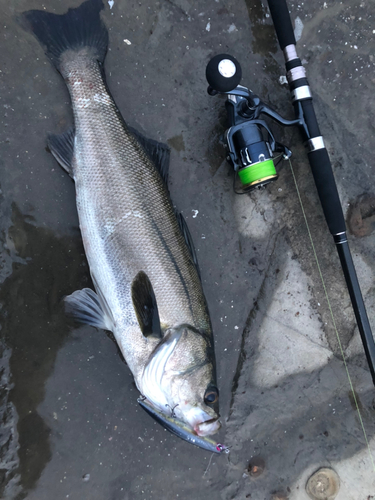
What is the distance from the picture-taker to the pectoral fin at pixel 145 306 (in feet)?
6.40

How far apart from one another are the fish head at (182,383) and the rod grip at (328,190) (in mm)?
1300

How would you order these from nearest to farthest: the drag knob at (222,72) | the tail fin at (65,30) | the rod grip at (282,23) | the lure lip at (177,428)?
the drag knob at (222,72)
the lure lip at (177,428)
the tail fin at (65,30)
the rod grip at (282,23)

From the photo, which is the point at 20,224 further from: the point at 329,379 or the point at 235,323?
the point at 329,379

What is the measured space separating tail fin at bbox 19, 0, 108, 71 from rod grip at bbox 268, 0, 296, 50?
4.08 feet

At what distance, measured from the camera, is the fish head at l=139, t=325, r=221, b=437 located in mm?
1948

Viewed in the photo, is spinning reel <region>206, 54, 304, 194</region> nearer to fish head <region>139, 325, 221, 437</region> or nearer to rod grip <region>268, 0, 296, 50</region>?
rod grip <region>268, 0, 296, 50</region>

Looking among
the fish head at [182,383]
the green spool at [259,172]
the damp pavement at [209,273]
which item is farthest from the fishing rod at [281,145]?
the fish head at [182,383]

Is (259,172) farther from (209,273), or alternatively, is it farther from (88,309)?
(88,309)

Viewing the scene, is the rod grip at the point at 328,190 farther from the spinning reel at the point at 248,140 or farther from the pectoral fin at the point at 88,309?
the pectoral fin at the point at 88,309

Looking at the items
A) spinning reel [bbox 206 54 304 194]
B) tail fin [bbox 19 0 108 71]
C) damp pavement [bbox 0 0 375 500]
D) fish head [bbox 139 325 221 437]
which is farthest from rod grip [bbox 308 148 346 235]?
tail fin [bbox 19 0 108 71]

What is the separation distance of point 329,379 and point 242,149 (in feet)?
6.52

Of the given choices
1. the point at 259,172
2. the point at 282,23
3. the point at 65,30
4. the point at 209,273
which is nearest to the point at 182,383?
the point at 209,273

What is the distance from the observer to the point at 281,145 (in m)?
2.28

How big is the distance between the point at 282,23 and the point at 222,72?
83cm
